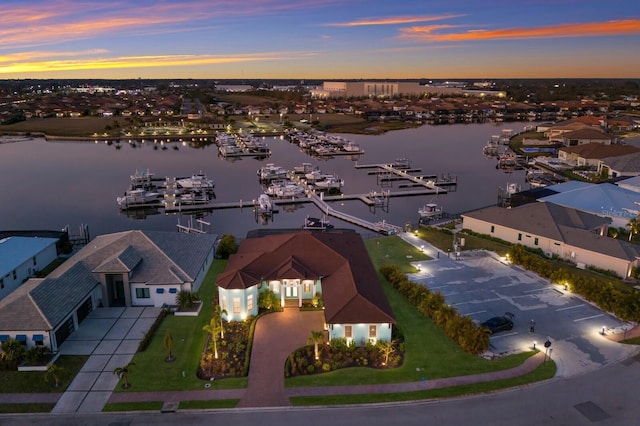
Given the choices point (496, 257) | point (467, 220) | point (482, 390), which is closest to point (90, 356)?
point (482, 390)

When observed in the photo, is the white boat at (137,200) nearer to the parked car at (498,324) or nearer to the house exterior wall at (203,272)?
the house exterior wall at (203,272)

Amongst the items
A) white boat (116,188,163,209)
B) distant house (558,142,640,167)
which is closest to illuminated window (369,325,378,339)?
white boat (116,188,163,209)

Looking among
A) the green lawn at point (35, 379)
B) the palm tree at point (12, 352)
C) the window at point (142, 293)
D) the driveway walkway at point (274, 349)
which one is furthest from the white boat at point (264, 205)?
the palm tree at point (12, 352)

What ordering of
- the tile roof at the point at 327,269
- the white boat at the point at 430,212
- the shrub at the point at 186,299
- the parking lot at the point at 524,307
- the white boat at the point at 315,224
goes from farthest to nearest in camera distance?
the white boat at the point at 430,212, the white boat at the point at 315,224, the shrub at the point at 186,299, the tile roof at the point at 327,269, the parking lot at the point at 524,307

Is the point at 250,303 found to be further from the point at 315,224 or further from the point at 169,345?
the point at 315,224

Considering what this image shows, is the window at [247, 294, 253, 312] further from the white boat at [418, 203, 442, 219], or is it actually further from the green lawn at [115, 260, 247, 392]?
the white boat at [418, 203, 442, 219]
